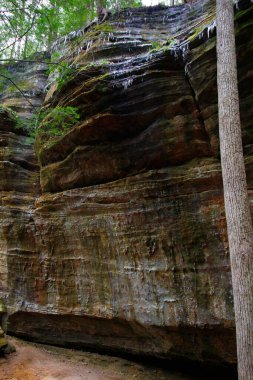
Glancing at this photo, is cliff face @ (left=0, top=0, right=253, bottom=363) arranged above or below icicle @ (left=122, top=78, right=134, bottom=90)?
below

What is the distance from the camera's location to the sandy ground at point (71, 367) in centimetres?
802

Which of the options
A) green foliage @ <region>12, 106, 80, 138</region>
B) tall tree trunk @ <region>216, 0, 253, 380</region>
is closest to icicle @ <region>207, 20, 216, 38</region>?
tall tree trunk @ <region>216, 0, 253, 380</region>

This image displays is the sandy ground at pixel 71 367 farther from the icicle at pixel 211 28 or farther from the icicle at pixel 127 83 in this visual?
the icicle at pixel 211 28

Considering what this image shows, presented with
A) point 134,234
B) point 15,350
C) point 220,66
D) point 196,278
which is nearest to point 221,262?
point 196,278

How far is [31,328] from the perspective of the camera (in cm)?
1031

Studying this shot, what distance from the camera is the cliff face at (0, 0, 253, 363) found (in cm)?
747

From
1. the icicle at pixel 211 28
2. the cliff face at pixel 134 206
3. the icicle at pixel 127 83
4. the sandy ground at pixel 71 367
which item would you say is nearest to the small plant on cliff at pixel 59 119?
the cliff face at pixel 134 206

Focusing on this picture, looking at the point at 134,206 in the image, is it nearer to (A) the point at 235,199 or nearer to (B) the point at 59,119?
(B) the point at 59,119

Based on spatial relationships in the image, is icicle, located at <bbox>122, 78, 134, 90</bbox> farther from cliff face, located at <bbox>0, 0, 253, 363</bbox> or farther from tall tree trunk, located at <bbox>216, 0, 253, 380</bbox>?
tall tree trunk, located at <bbox>216, 0, 253, 380</bbox>

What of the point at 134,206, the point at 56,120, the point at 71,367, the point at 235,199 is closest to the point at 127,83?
the point at 56,120

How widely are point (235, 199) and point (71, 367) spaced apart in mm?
6478

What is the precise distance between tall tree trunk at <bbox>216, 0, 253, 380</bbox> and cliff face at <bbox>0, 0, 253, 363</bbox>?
1194 mm

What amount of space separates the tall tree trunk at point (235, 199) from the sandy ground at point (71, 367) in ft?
14.6

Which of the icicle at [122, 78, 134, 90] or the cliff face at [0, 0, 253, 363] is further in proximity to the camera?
the icicle at [122, 78, 134, 90]
